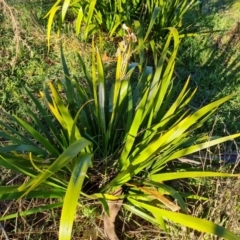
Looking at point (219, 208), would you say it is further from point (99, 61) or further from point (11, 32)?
point (11, 32)

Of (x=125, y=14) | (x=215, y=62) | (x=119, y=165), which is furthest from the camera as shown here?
(x=215, y=62)

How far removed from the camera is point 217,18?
13.8 feet

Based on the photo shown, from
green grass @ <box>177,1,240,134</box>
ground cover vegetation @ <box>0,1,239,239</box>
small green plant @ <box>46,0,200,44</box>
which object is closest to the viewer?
ground cover vegetation @ <box>0,1,239,239</box>

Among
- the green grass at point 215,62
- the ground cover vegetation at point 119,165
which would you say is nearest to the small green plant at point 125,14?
the green grass at point 215,62

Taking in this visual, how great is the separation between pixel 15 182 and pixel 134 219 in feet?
1.95

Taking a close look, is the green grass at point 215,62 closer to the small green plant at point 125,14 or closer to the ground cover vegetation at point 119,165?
the small green plant at point 125,14

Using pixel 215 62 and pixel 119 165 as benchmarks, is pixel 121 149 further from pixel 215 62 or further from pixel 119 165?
pixel 215 62

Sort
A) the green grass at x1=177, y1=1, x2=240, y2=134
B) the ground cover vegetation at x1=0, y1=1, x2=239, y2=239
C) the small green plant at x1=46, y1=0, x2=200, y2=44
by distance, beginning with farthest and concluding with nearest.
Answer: the small green plant at x1=46, y1=0, x2=200, y2=44
the green grass at x1=177, y1=1, x2=240, y2=134
the ground cover vegetation at x1=0, y1=1, x2=239, y2=239

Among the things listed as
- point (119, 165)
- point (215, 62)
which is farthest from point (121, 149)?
point (215, 62)

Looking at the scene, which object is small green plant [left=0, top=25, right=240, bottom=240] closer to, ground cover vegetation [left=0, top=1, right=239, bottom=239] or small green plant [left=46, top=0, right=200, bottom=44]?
ground cover vegetation [left=0, top=1, right=239, bottom=239]

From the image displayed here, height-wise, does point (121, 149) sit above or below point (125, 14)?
below

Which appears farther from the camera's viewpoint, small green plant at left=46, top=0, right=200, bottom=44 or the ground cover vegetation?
small green plant at left=46, top=0, right=200, bottom=44

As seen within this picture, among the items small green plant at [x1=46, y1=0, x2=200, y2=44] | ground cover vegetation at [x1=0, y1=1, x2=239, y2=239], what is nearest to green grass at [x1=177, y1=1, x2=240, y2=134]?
small green plant at [x1=46, y1=0, x2=200, y2=44]

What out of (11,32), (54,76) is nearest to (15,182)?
(54,76)
